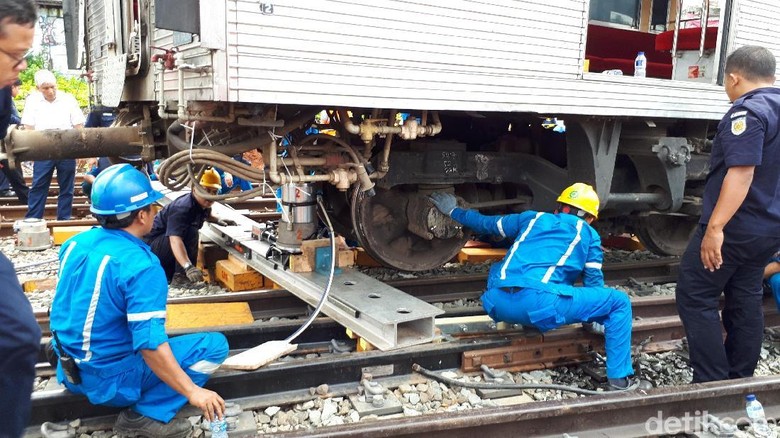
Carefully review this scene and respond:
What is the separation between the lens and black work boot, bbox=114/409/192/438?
2998 mm

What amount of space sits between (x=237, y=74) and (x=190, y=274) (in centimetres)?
279

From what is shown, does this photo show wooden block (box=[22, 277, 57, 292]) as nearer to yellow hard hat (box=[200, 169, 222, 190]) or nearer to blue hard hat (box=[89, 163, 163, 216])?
yellow hard hat (box=[200, 169, 222, 190])

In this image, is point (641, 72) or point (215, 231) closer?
point (641, 72)

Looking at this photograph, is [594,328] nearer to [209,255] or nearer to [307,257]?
[307,257]

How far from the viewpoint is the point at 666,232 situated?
279 inches

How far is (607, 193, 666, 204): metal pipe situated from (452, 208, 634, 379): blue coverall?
1.38 m

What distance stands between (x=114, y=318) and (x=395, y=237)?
300 cm

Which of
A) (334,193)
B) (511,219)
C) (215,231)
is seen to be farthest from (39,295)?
(511,219)

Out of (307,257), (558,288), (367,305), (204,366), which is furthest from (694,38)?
(204,366)

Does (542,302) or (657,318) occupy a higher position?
(542,302)

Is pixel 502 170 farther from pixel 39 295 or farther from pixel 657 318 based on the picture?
pixel 39 295

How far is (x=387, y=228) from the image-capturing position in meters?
5.46

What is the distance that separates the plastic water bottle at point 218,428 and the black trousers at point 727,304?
2873 mm

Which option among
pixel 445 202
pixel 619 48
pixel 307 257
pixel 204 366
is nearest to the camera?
pixel 204 366
